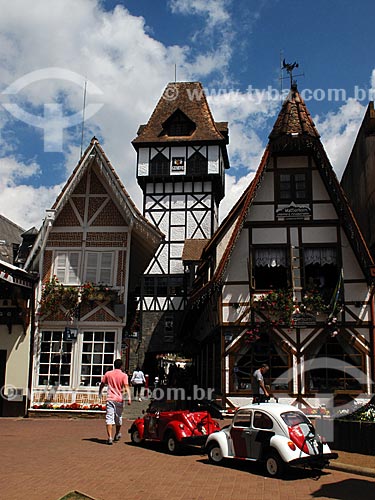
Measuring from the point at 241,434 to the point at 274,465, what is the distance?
0.97 m

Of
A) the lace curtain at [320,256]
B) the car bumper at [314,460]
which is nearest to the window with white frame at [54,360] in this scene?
the lace curtain at [320,256]

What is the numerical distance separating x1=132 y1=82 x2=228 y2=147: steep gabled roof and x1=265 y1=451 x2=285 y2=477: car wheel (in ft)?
104

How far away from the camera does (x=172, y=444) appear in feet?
37.2

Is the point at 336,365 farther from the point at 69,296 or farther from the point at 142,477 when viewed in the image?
the point at 142,477

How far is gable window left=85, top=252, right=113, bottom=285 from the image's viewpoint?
19.6m

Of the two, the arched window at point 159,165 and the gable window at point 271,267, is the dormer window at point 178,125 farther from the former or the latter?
the gable window at point 271,267

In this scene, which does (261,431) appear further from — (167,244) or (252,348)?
(167,244)

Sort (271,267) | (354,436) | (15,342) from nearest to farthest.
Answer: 1. (354,436)
2. (15,342)
3. (271,267)

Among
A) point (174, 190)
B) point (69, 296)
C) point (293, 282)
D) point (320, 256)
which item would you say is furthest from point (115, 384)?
point (174, 190)

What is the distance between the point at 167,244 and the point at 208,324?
1422cm

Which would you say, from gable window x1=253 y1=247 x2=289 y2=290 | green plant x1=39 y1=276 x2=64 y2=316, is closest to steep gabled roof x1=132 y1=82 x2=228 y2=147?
gable window x1=253 y1=247 x2=289 y2=290

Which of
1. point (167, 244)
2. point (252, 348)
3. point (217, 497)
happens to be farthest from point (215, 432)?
point (167, 244)

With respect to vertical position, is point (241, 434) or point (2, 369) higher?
point (2, 369)

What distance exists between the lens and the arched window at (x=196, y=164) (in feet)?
125
